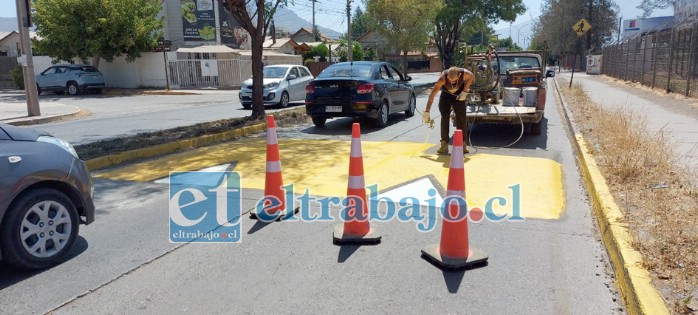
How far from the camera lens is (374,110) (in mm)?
11594

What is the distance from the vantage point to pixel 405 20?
1242 inches

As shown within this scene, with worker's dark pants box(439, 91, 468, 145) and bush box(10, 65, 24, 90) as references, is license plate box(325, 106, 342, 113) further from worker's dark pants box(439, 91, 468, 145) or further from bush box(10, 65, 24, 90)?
bush box(10, 65, 24, 90)

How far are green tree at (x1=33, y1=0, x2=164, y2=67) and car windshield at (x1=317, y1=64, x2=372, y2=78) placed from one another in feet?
65.1

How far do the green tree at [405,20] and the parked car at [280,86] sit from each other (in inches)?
483

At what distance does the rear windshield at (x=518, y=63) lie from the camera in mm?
12209

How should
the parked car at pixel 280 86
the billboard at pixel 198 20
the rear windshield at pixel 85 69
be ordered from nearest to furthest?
the parked car at pixel 280 86 → the rear windshield at pixel 85 69 → the billboard at pixel 198 20

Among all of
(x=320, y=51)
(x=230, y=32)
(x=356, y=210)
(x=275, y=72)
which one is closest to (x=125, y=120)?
(x=275, y=72)

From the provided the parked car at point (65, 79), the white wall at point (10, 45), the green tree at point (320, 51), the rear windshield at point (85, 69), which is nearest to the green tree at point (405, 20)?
the rear windshield at point (85, 69)

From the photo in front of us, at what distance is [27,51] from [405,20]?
21.2 metres

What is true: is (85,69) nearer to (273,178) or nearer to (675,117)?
(273,178)

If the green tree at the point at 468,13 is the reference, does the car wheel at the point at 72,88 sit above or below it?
below

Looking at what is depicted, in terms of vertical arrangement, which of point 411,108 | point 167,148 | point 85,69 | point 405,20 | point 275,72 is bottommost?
point 167,148

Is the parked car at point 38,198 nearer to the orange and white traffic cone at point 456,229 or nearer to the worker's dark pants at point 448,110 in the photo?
the orange and white traffic cone at point 456,229

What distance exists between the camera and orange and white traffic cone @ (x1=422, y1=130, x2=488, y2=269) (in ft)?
13.5
